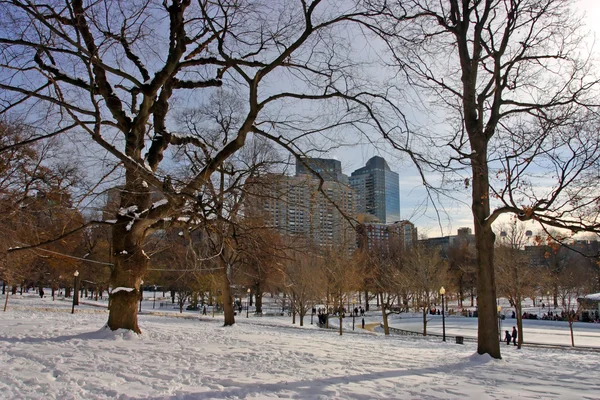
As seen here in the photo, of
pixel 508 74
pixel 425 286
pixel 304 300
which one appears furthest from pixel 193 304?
pixel 508 74

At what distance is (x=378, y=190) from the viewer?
7.27 m

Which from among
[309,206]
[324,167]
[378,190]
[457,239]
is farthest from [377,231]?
[457,239]

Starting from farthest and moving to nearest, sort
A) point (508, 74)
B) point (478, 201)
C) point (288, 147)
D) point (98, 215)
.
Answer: point (508, 74) < point (478, 201) < point (98, 215) < point (288, 147)

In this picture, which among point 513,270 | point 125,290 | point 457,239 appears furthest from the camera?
point 457,239

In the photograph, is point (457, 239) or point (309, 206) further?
point (457, 239)

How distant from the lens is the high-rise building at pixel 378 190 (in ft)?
23.8

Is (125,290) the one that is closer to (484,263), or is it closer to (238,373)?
(238,373)

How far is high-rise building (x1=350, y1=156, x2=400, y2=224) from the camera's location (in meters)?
7.26

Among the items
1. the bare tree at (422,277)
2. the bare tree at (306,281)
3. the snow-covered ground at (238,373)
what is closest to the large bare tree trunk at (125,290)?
the snow-covered ground at (238,373)

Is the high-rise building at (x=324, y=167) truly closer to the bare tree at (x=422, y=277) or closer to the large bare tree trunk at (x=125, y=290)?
the large bare tree trunk at (x=125, y=290)

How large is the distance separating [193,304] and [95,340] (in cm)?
4463

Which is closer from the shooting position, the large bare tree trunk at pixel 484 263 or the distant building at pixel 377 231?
the distant building at pixel 377 231

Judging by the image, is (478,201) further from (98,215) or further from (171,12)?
(98,215)

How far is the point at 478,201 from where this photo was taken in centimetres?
1077
